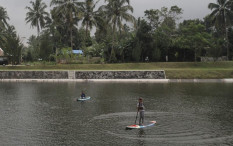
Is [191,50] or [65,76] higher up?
[191,50]

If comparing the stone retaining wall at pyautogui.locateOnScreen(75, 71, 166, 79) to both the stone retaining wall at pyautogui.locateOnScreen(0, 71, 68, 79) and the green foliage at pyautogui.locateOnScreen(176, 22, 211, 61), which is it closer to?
the stone retaining wall at pyautogui.locateOnScreen(0, 71, 68, 79)

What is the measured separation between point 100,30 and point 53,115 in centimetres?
6783

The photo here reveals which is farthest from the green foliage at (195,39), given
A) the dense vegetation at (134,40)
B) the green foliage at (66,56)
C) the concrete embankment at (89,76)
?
the green foliage at (66,56)

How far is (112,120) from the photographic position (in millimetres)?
29016

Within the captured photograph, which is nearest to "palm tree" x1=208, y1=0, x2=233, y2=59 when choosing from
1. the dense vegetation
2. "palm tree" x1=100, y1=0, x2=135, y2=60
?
the dense vegetation

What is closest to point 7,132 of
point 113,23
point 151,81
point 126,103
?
point 126,103

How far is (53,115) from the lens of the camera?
103 ft

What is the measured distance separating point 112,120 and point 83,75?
4682cm

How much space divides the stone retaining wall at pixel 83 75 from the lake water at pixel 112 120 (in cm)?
2805

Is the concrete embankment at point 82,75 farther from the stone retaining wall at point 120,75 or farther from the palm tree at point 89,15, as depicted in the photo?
the palm tree at point 89,15

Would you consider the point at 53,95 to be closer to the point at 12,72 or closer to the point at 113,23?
the point at 12,72

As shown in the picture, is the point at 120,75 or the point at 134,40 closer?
the point at 120,75

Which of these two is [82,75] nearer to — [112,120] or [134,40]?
[134,40]

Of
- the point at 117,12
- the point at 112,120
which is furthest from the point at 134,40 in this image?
the point at 112,120
